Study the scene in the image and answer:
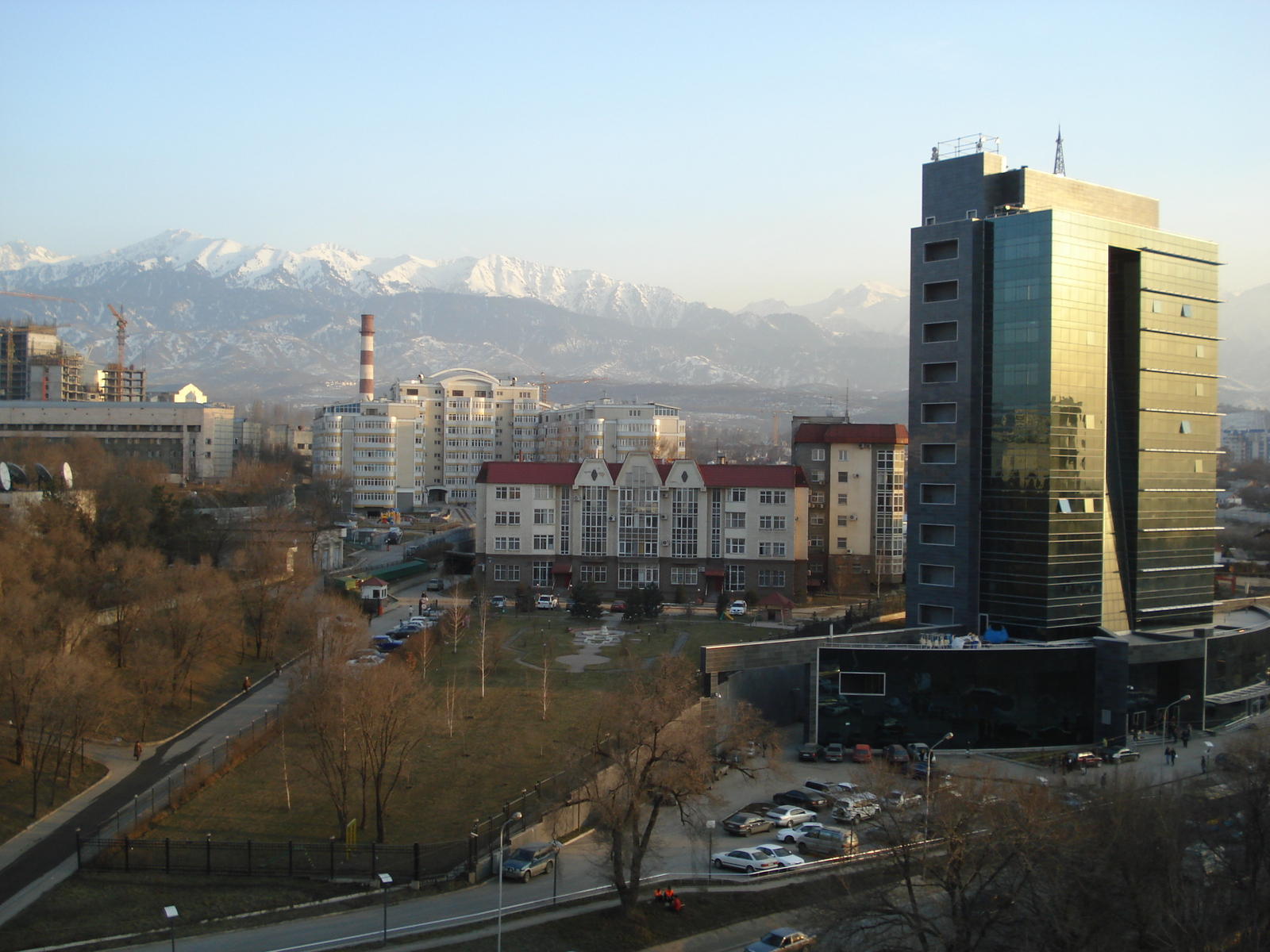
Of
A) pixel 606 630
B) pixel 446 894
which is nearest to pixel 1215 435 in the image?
pixel 606 630

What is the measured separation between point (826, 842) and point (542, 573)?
123 feet

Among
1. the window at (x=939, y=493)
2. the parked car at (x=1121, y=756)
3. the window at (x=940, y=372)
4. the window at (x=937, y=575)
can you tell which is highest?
the window at (x=940, y=372)

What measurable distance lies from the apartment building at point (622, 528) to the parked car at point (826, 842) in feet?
115

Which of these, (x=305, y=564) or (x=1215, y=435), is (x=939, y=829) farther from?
(x=305, y=564)

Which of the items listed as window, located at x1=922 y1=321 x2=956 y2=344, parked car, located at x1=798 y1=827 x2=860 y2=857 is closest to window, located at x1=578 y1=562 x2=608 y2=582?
window, located at x1=922 y1=321 x2=956 y2=344

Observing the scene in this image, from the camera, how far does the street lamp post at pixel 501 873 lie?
18312mm

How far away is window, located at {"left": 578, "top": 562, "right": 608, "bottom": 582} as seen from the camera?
60812mm

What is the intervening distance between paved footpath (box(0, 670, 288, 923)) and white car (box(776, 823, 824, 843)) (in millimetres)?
15937

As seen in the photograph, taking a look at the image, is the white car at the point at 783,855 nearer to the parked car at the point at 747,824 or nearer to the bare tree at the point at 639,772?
the parked car at the point at 747,824

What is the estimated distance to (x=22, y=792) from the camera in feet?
87.9

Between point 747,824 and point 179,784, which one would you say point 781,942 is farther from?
point 179,784

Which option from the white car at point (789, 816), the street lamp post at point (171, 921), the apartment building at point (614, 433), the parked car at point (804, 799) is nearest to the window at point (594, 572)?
the parked car at point (804, 799)

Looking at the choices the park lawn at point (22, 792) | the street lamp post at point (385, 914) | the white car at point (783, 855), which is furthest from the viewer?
the park lawn at point (22, 792)

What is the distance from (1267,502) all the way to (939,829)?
12000cm
